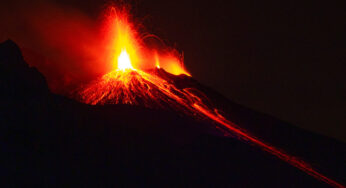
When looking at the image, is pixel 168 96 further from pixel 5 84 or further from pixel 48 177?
pixel 48 177

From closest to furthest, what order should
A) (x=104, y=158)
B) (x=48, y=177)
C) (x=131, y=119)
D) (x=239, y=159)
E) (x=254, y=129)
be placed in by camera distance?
1. (x=48, y=177)
2. (x=104, y=158)
3. (x=239, y=159)
4. (x=131, y=119)
5. (x=254, y=129)

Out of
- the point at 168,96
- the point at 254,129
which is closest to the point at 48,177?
the point at 168,96

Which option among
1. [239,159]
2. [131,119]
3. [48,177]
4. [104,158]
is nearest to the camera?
[48,177]

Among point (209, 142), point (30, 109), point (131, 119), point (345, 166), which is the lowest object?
point (345, 166)

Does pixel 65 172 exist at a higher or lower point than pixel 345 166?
higher

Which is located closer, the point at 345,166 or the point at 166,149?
the point at 166,149

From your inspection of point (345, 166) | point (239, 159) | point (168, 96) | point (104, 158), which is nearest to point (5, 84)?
point (104, 158)
